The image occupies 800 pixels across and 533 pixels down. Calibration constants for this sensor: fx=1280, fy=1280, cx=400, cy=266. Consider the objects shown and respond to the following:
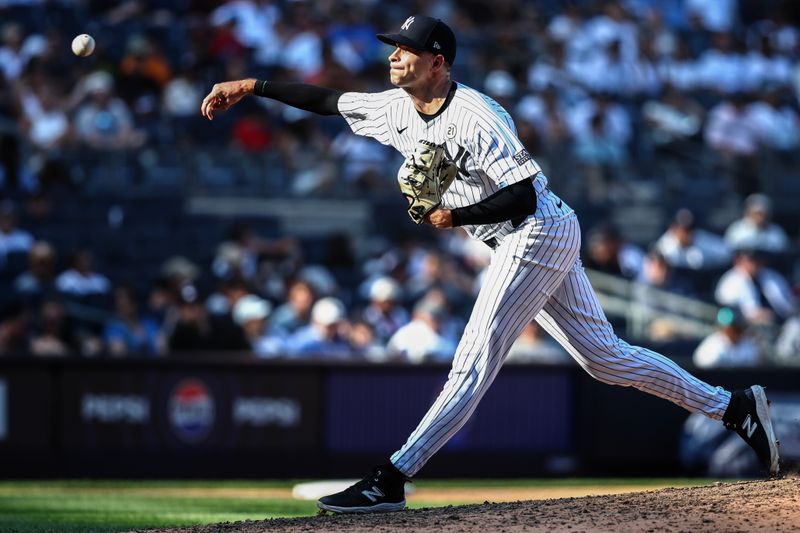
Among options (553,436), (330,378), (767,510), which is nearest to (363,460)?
(330,378)

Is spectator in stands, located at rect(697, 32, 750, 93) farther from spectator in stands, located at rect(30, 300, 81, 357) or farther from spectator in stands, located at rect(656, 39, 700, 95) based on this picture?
spectator in stands, located at rect(30, 300, 81, 357)

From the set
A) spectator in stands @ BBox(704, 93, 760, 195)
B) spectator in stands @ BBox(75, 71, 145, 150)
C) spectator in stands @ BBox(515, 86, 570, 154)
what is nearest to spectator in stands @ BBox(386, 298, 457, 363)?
spectator in stands @ BBox(515, 86, 570, 154)

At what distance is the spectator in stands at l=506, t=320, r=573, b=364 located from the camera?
36.6 feet

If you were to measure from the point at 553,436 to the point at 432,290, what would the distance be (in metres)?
1.84

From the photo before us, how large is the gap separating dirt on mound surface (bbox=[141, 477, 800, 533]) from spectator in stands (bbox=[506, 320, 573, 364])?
18.6 ft

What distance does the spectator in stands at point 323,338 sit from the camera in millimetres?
11195

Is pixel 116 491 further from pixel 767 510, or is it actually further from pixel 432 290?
pixel 767 510

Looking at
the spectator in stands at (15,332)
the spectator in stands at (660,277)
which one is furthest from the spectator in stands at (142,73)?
the spectator in stands at (660,277)

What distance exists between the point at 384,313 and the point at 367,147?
276cm

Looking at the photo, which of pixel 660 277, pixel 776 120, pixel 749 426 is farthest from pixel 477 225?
pixel 776 120

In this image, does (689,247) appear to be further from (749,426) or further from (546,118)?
(749,426)

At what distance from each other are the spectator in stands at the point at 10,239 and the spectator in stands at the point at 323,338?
2787mm

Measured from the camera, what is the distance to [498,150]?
199 inches

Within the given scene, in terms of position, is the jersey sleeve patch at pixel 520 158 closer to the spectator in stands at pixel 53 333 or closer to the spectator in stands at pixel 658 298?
the spectator in stands at pixel 53 333
